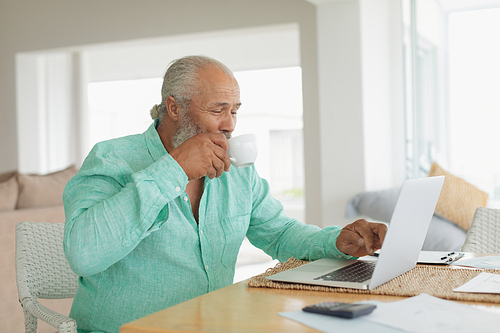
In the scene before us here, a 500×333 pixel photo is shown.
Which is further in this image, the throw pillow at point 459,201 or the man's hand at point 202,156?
the throw pillow at point 459,201

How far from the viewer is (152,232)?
1272 millimetres

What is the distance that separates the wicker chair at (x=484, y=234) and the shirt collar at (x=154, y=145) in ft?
3.31

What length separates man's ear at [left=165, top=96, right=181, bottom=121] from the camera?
57.4 inches

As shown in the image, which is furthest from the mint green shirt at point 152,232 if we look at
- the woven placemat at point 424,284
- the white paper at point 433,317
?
the white paper at point 433,317

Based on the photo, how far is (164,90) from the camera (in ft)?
4.88

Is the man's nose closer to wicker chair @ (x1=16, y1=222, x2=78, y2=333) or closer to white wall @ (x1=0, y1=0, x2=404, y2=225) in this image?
wicker chair @ (x1=16, y1=222, x2=78, y2=333)

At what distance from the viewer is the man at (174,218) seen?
1100 millimetres

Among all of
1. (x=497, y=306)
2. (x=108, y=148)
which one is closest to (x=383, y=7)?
(x=108, y=148)

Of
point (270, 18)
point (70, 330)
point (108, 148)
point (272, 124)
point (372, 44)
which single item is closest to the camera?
point (70, 330)

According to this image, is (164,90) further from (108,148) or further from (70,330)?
(70,330)

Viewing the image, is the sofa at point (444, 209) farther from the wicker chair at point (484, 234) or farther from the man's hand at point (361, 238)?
the man's hand at point (361, 238)

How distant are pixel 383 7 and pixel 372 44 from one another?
0.43 meters

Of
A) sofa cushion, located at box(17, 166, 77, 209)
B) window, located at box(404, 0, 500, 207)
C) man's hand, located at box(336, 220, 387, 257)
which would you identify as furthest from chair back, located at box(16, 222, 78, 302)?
window, located at box(404, 0, 500, 207)

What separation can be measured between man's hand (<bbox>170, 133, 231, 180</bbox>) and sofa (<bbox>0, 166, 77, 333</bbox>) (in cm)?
175
